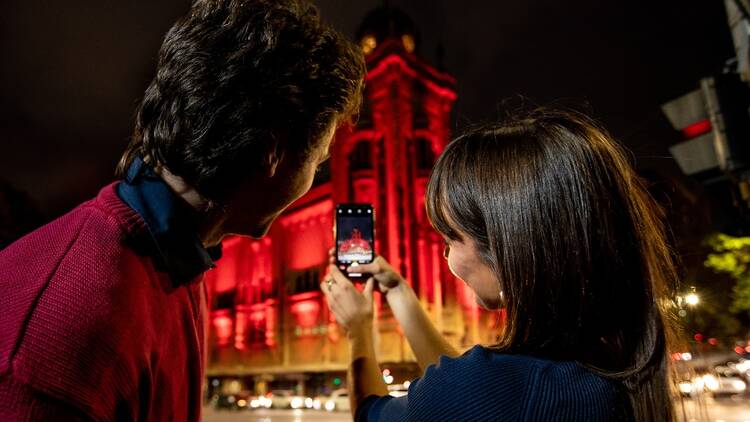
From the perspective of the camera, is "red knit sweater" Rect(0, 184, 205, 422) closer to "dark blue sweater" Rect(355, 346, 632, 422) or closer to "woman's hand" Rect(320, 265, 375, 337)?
"dark blue sweater" Rect(355, 346, 632, 422)

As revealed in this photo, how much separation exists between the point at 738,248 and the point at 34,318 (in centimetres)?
2335

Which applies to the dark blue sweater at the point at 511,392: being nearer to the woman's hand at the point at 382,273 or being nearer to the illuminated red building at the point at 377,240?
the woman's hand at the point at 382,273

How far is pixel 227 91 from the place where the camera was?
5.24ft

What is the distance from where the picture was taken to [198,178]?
1636 mm

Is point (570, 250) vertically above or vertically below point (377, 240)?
below

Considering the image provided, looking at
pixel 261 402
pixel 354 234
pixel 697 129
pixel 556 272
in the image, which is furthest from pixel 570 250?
pixel 261 402

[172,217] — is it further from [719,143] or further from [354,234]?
[719,143]

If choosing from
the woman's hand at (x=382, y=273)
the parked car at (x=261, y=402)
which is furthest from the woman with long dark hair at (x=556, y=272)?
the parked car at (x=261, y=402)

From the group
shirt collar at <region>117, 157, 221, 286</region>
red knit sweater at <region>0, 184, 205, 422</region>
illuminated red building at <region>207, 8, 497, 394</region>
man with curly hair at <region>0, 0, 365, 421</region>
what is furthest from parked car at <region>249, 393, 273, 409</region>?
shirt collar at <region>117, 157, 221, 286</region>

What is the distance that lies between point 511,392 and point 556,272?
43 cm

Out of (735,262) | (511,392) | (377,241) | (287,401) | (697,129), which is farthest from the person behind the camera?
(377,241)

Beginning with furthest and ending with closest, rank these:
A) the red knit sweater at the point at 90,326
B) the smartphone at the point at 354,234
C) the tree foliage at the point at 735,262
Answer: the tree foliage at the point at 735,262 → the smartphone at the point at 354,234 → the red knit sweater at the point at 90,326

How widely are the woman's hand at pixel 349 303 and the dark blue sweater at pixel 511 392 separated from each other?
1.20 m

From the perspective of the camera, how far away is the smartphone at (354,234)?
3297 mm
